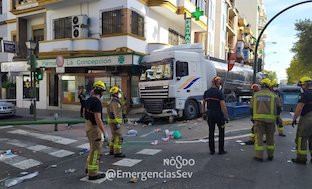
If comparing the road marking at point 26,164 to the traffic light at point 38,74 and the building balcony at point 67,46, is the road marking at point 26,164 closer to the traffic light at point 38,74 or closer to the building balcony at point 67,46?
the traffic light at point 38,74

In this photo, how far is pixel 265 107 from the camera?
22.3ft

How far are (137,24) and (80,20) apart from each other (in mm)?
3533

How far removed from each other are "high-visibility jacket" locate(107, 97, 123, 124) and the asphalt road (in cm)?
95

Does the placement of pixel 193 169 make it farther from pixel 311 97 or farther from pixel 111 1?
pixel 111 1

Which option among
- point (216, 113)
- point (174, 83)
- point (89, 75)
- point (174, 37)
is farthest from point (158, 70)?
Result: point (174, 37)

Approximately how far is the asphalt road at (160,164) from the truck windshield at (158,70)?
3.32 m

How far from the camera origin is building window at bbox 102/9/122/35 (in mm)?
17891

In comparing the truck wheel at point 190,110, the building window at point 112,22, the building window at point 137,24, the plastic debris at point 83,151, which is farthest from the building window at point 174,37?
the plastic debris at point 83,151

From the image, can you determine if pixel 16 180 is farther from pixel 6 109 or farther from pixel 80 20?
pixel 80 20

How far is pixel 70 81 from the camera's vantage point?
66.9 feet

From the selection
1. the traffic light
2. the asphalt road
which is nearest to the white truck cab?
the asphalt road

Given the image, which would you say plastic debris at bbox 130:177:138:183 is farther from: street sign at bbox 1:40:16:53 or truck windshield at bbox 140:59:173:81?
street sign at bbox 1:40:16:53

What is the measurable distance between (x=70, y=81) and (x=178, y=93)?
988cm

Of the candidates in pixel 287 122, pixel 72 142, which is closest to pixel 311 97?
pixel 287 122
